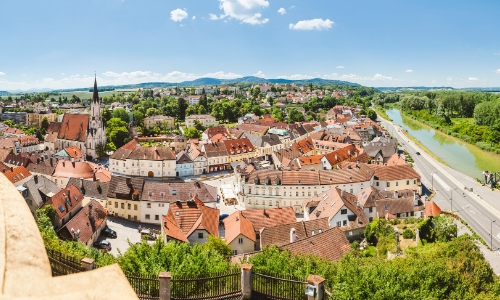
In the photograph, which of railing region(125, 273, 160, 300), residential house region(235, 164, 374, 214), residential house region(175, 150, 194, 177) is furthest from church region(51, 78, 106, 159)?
railing region(125, 273, 160, 300)

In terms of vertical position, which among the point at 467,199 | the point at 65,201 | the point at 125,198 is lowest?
the point at 467,199

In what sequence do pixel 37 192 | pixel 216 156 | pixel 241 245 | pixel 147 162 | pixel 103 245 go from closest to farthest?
pixel 241 245 < pixel 103 245 < pixel 37 192 < pixel 147 162 < pixel 216 156

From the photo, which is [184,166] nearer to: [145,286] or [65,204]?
[65,204]

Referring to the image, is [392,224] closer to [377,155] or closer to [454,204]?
[454,204]

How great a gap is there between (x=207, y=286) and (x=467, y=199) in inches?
1343

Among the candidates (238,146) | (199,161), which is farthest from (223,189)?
(238,146)

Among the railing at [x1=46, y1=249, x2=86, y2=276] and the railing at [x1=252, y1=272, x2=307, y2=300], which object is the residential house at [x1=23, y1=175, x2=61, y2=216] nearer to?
the railing at [x1=46, y1=249, x2=86, y2=276]

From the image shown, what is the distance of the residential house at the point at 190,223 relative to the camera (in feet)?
72.2

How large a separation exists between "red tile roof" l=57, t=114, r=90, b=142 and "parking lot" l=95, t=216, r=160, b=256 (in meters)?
31.4

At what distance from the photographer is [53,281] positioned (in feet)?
→ 4.66

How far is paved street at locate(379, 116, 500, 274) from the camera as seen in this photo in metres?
28.0

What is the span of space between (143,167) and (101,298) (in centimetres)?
4503

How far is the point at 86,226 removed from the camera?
78.4ft

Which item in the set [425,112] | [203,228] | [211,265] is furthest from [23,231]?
[425,112]
